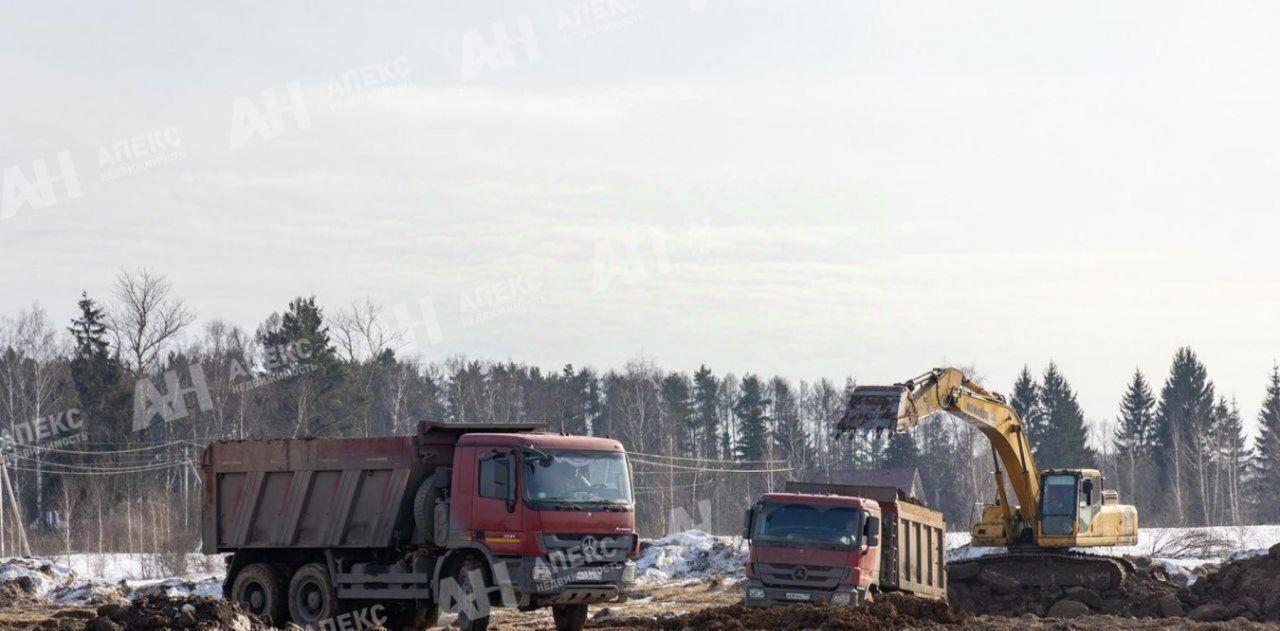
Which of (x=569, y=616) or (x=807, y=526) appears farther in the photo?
(x=807, y=526)

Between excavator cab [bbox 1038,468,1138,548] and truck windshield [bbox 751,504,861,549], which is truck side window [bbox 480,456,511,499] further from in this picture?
excavator cab [bbox 1038,468,1138,548]

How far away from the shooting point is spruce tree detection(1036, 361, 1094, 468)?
8788cm

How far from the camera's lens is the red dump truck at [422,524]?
20625 millimetres

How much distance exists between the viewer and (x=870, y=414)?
26.5 m

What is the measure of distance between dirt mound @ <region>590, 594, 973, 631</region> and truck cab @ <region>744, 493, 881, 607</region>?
72 centimetres

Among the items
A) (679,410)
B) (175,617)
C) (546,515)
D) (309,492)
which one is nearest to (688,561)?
(309,492)

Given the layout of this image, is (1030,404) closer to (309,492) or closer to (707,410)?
(707,410)

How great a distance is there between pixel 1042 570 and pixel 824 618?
13.2 m

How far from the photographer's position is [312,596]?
23.1 m

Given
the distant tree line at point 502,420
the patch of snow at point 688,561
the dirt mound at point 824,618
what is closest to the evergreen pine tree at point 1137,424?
the distant tree line at point 502,420

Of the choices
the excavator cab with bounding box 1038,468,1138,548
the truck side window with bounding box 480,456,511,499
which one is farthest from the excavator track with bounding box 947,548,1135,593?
the truck side window with bounding box 480,456,511,499

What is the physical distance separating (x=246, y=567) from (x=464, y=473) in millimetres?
5026

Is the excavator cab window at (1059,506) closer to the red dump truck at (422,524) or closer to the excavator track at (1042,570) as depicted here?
the excavator track at (1042,570)

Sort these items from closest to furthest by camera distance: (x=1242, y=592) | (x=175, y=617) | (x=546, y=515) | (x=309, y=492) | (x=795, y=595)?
(x=175, y=617) < (x=546, y=515) < (x=309, y=492) < (x=795, y=595) < (x=1242, y=592)
